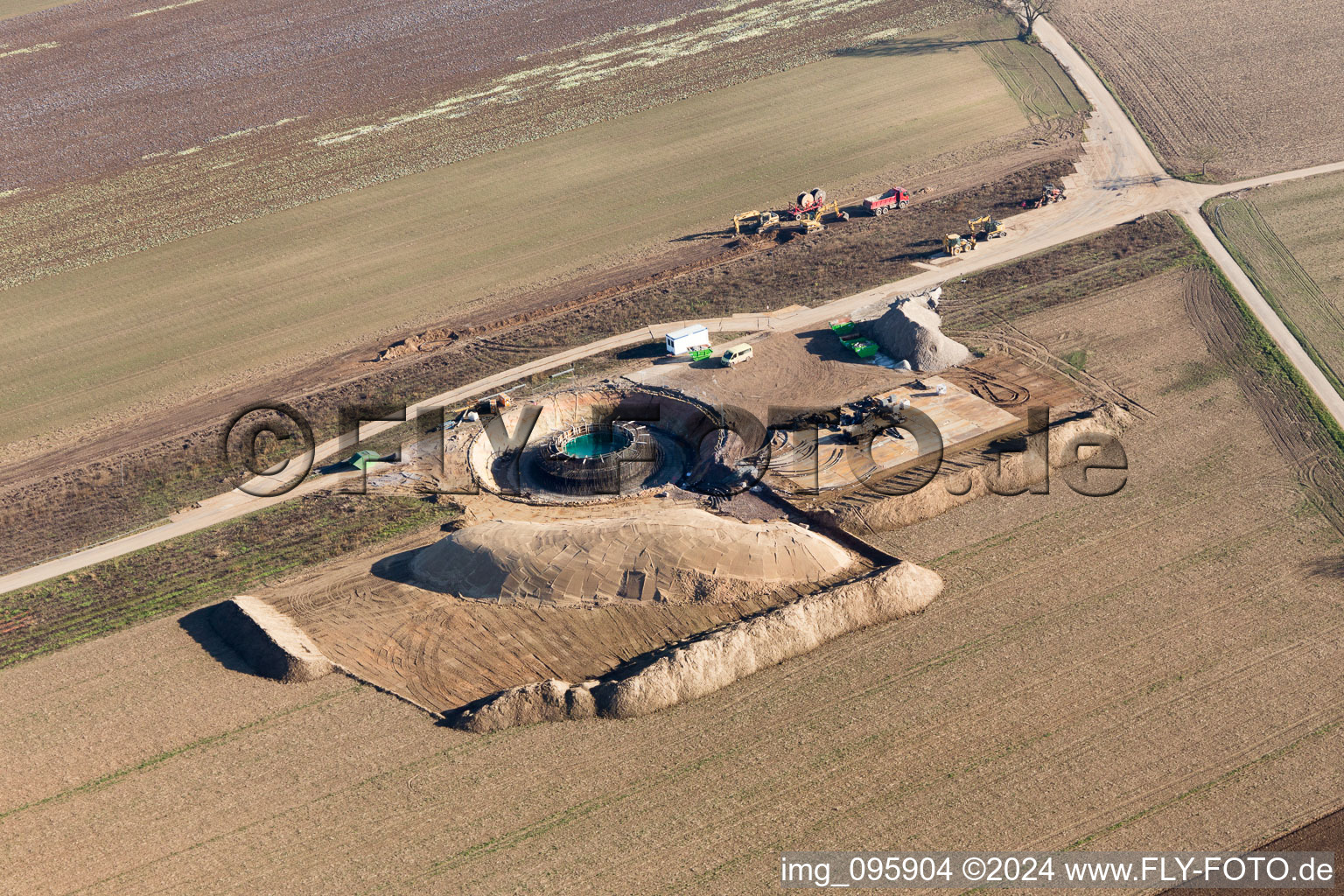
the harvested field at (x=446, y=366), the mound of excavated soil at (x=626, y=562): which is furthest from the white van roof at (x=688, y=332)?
the mound of excavated soil at (x=626, y=562)

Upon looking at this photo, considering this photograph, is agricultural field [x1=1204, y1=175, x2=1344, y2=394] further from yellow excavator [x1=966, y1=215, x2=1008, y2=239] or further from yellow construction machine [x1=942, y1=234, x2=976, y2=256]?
yellow construction machine [x1=942, y1=234, x2=976, y2=256]

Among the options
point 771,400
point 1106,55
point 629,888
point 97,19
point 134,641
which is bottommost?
point 629,888

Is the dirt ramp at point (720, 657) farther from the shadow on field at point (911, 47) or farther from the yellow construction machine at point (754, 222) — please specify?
the shadow on field at point (911, 47)

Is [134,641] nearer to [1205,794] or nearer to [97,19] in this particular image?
[1205,794]

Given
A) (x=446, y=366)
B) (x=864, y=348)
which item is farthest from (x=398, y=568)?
(x=864, y=348)

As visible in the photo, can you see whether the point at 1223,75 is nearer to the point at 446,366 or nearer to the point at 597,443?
the point at 597,443

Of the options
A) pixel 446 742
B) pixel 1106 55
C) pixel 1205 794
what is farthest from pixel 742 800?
pixel 1106 55

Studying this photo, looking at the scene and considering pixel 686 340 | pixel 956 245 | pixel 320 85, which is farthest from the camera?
pixel 320 85
